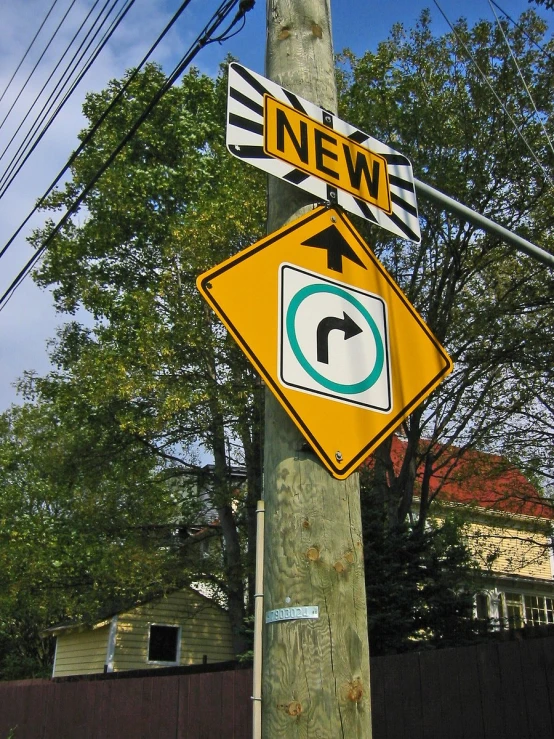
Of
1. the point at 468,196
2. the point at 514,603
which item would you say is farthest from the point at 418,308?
the point at 514,603

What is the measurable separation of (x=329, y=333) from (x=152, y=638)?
2240 centimetres

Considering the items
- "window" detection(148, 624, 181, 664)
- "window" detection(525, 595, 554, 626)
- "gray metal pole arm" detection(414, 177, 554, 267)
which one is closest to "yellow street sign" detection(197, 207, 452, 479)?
"gray metal pole arm" detection(414, 177, 554, 267)

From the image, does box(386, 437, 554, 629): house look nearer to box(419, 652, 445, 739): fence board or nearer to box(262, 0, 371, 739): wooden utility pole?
box(419, 652, 445, 739): fence board

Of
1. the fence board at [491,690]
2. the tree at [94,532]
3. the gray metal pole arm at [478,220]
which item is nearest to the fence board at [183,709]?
the fence board at [491,690]

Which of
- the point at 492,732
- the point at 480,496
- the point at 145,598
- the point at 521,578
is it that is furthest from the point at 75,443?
the point at 521,578

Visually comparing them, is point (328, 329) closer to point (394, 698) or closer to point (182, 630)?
point (394, 698)

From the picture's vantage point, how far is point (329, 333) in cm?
327

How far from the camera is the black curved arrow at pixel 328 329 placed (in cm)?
321

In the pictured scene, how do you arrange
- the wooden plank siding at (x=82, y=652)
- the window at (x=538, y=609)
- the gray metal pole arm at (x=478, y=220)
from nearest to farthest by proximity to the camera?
1. the gray metal pole arm at (x=478, y=220)
2. the wooden plank siding at (x=82, y=652)
3. the window at (x=538, y=609)

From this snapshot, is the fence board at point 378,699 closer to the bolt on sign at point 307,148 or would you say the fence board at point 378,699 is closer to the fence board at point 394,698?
the fence board at point 394,698

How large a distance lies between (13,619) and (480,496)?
17.8 metres

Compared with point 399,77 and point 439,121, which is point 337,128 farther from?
point 399,77

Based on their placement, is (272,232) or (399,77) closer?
(272,232)

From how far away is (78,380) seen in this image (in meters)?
17.8
